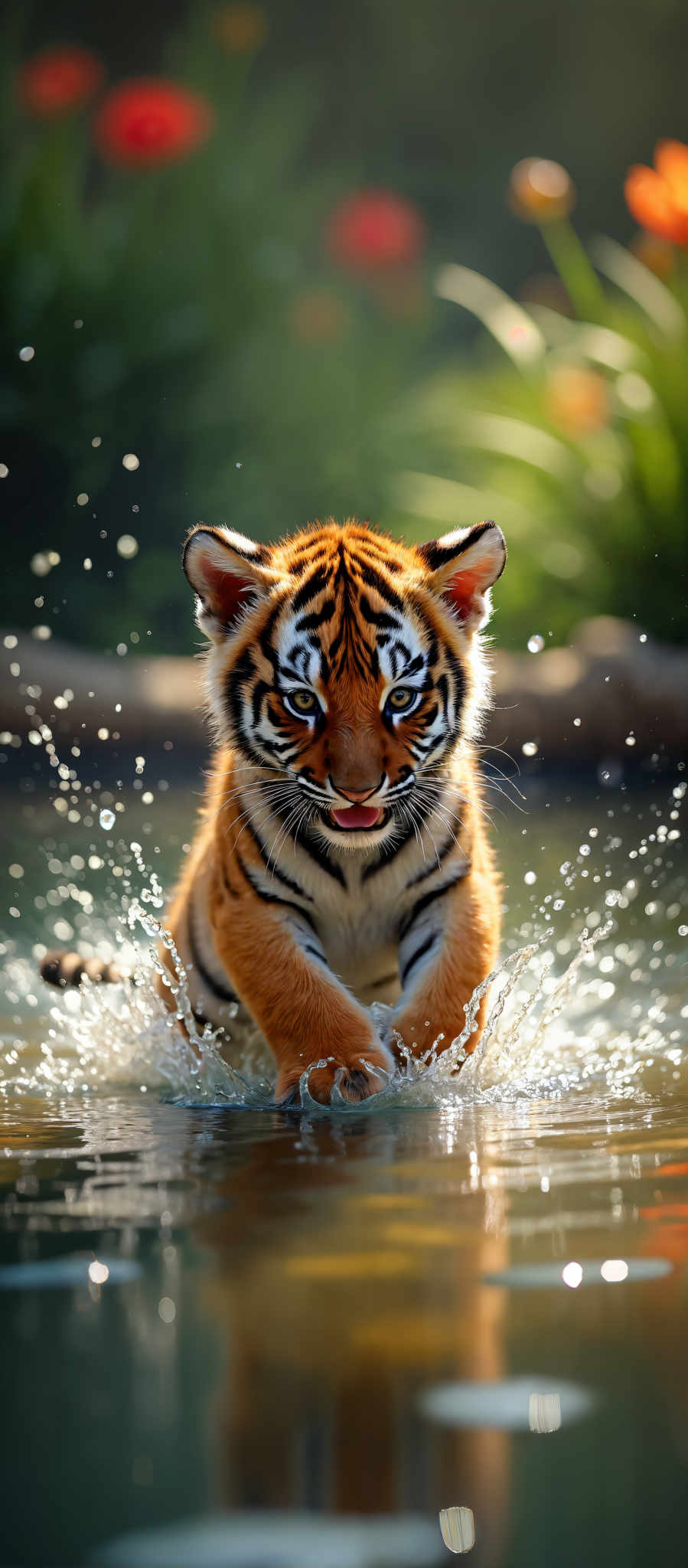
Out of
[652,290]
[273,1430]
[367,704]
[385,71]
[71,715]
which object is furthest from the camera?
[385,71]

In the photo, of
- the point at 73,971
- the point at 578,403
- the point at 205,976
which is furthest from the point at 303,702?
the point at 578,403

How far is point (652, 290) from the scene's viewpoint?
8.09 metres

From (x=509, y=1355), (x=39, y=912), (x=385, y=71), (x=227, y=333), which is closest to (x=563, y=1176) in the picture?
(x=509, y=1355)

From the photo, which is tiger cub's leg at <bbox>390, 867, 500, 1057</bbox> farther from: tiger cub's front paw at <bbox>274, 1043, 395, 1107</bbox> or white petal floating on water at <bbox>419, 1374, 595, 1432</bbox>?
white petal floating on water at <bbox>419, 1374, 595, 1432</bbox>

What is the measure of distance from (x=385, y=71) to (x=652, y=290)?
6568 mm

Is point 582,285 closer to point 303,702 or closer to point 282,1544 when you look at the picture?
point 303,702

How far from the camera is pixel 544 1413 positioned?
125 cm

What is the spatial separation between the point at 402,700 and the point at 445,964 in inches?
15.8

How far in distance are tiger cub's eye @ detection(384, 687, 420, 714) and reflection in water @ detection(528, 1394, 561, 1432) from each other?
1.29 meters

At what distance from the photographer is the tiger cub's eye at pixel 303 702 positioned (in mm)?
2420

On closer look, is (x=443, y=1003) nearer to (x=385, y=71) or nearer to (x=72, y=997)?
(x=72, y=997)

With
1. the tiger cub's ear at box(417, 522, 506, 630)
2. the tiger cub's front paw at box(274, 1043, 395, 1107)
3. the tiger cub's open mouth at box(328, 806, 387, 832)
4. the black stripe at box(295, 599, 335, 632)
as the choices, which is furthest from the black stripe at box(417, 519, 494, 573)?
the tiger cub's front paw at box(274, 1043, 395, 1107)

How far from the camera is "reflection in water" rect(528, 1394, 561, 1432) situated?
1227mm

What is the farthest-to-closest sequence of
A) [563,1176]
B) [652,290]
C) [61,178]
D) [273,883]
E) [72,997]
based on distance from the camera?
1. [61,178]
2. [652,290]
3. [72,997]
4. [273,883]
5. [563,1176]
